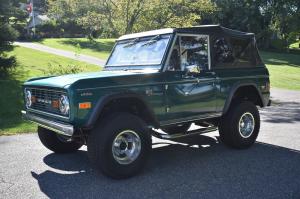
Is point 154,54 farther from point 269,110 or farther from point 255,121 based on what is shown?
point 269,110

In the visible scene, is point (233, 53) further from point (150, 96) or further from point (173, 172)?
point (173, 172)

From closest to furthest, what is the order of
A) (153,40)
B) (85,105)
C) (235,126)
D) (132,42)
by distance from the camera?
(85,105)
(153,40)
(132,42)
(235,126)

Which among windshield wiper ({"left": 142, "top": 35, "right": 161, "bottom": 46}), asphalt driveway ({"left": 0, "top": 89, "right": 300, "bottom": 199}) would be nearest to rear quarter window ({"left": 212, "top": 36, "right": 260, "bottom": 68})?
windshield wiper ({"left": 142, "top": 35, "right": 161, "bottom": 46})

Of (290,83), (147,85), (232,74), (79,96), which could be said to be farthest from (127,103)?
(290,83)

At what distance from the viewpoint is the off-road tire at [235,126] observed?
6926 mm

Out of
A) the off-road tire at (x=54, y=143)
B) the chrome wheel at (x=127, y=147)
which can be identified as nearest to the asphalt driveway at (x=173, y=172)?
the off-road tire at (x=54, y=143)

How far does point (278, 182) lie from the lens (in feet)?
17.3

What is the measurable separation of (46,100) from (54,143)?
123 cm

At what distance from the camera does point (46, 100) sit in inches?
223

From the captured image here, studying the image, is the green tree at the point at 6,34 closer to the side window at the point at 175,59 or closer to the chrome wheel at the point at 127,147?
the side window at the point at 175,59

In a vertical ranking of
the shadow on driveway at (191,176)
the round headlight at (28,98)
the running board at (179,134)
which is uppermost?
the round headlight at (28,98)

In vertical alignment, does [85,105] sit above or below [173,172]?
above

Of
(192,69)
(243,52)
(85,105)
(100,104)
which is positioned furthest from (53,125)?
(243,52)

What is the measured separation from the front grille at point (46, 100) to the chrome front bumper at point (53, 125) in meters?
0.14
